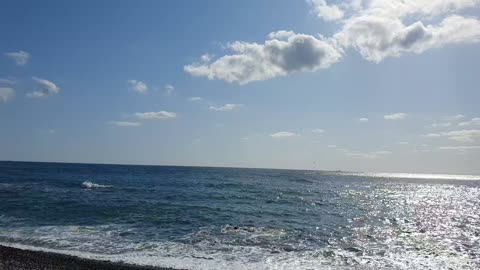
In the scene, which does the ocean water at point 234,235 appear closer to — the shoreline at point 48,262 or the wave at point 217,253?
the wave at point 217,253

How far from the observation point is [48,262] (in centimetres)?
1547

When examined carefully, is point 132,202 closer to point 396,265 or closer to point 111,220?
point 111,220

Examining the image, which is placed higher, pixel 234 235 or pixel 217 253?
pixel 234 235

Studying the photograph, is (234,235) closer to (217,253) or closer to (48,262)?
(217,253)

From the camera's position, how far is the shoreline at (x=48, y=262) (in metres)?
14.8

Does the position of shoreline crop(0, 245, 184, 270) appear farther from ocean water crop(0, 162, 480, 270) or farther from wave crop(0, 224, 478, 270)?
ocean water crop(0, 162, 480, 270)

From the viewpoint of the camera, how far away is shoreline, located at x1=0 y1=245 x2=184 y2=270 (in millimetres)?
14752

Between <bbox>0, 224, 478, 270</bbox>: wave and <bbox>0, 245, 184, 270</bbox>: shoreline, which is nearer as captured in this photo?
<bbox>0, 245, 184, 270</bbox>: shoreline

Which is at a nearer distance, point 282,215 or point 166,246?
point 166,246

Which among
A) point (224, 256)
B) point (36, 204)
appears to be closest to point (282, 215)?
point (224, 256)

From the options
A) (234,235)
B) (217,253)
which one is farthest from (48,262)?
(234,235)

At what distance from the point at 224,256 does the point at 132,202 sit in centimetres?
2081

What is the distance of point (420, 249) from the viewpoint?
69.5 feet

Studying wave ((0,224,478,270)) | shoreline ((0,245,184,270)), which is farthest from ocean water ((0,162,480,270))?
shoreline ((0,245,184,270))
